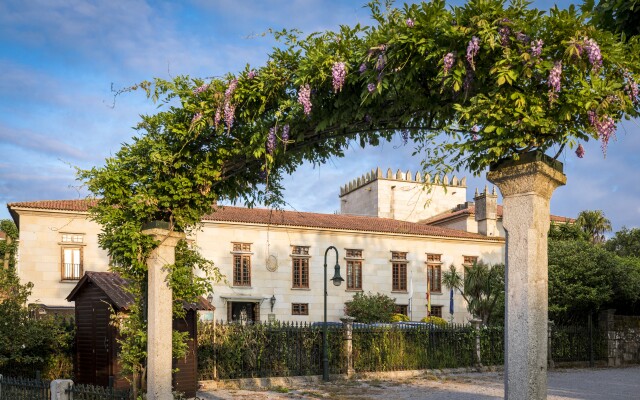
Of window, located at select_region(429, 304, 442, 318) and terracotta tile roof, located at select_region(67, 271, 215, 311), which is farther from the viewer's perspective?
window, located at select_region(429, 304, 442, 318)

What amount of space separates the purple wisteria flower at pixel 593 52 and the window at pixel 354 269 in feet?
106

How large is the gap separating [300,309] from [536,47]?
31.8 m

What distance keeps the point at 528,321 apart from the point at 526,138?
153cm

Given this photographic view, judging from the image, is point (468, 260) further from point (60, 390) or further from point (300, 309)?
point (60, 390)

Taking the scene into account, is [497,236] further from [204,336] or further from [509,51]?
[509,51]

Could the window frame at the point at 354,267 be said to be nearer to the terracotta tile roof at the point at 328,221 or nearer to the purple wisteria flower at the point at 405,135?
the terracotta tile roof at the point at 328,221

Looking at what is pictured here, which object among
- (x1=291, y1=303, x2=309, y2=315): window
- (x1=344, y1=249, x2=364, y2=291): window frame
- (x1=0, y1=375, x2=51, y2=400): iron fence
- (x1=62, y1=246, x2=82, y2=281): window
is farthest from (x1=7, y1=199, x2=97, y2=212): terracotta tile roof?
(x1=0, y1=375, x2=51, y2=400): iron fence

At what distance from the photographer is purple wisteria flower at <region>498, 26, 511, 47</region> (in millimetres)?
5504

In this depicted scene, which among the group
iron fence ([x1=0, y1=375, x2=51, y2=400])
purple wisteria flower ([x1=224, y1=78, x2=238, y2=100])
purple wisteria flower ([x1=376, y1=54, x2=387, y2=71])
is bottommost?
iron fence ([x1=0, y1=375, x2=51, y2=400])

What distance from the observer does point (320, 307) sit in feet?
120

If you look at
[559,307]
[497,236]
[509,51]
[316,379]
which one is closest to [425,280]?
[497,236]

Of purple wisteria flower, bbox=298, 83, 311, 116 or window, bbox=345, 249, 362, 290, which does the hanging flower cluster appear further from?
window, bbox=345, 249, 362, 290

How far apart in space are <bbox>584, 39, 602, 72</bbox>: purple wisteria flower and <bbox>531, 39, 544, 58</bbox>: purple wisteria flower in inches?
13.9

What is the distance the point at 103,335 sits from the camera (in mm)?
13789
